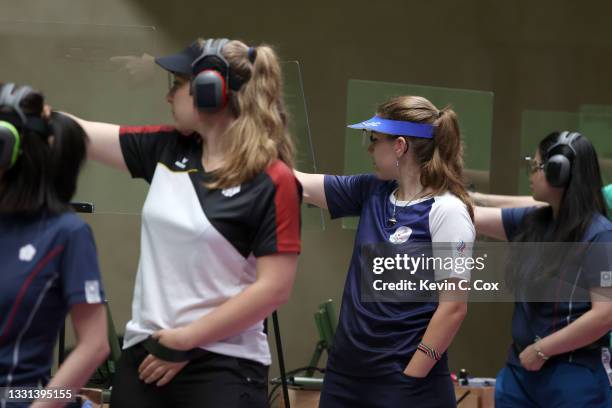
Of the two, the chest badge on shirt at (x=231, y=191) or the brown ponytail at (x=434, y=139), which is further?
the brown ponytail at (x=434, y=139)

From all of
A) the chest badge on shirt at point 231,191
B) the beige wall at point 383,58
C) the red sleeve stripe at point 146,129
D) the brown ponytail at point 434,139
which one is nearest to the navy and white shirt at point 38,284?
the chest badge on shirt at point 231,191

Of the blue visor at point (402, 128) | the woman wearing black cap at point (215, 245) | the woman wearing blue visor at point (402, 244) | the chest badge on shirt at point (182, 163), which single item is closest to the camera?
the woman wearing black cap at point (215, 245)

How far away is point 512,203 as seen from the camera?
3.78 meters

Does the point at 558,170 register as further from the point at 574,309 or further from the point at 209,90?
the point at 209,90

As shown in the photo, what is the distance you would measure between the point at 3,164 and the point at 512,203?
2.52 metres

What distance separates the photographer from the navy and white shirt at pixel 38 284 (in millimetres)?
1722

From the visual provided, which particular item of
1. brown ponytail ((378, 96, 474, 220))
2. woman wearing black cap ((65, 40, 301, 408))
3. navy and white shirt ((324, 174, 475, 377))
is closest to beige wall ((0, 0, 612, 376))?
brown ponytail ((378, 96, 474, 220))

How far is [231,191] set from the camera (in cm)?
206

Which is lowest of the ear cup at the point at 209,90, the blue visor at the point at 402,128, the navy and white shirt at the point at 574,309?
the navy and white shirt at the point at 574,309

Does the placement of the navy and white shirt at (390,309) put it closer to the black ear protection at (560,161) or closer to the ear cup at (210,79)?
→ the black ear protection at (560,161)

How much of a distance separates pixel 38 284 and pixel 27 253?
0.07 m

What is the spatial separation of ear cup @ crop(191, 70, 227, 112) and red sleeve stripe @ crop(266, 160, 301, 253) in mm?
203

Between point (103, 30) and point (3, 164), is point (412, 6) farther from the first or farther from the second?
point (3, 164)

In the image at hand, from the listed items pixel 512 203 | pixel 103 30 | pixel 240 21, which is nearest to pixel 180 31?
pixel 240 21
